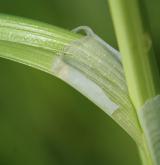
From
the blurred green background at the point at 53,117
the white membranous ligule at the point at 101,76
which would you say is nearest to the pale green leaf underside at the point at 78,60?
the white membranous ligule at the point at 101,76

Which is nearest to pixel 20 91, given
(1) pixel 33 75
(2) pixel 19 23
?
(1) pixel 33 75

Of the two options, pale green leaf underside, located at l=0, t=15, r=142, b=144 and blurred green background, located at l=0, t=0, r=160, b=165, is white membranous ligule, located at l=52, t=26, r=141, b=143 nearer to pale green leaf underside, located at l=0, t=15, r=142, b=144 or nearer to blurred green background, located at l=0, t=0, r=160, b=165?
pale green leaf underside, located at l=0, t=15, r=142, b=144

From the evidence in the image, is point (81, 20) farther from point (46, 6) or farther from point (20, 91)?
point (20, 91)

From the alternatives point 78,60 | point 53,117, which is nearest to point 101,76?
point 78,60

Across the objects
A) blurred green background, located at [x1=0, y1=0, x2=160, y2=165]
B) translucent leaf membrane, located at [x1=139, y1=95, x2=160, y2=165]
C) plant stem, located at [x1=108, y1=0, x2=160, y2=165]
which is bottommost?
translucent leaf membrane, located at [x1=139, y1=95, x2=160, y2=165]

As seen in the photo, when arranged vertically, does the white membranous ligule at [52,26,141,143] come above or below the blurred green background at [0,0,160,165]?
below

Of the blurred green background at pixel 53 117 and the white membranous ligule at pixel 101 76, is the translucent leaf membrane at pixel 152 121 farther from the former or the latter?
the blurred green background at pixel 53 117

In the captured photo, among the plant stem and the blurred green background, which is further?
the blurred green background

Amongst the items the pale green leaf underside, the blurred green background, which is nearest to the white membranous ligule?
the pale green leaf underside
